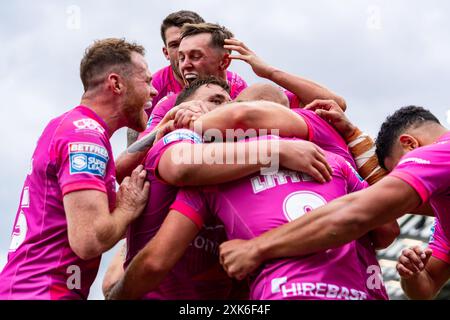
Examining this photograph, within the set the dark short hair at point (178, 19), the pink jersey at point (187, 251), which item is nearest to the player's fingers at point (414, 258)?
the pink jersey at point (187, 251)

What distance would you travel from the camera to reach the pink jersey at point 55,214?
4.71 meters

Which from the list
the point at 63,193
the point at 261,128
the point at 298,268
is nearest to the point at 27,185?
the point at 63,193

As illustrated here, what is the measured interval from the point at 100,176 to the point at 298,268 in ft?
4.61

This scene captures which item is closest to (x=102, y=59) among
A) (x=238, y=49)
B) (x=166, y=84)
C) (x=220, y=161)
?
(x=220, y=161)

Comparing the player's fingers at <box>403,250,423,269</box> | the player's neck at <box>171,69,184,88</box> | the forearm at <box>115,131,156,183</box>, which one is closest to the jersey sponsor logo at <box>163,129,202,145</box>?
the forearm at <box>115,131,156,183</box>

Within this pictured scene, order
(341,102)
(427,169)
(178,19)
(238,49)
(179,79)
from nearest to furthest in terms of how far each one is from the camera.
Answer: (427,169)
(341,102)
(238,49)
(179,79)
(178,19)

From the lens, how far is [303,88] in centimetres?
672

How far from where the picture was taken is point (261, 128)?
194 inches

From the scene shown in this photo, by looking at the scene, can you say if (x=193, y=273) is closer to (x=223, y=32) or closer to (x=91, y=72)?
(x=91, y=72)

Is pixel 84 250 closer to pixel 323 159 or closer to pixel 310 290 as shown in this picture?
pixel 310 290

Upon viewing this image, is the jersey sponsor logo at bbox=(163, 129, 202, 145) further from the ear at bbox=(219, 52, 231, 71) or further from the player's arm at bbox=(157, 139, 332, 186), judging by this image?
the ear at bbox=(219, 52, 231, 71)

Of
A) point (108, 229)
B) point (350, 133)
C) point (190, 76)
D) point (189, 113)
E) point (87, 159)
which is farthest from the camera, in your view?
point (190, 76)

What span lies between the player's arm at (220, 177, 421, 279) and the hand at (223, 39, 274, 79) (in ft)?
9.05

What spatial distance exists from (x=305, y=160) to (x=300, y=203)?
0.27 metres
